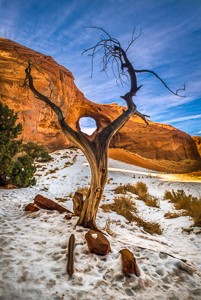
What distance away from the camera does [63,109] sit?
2478 cm

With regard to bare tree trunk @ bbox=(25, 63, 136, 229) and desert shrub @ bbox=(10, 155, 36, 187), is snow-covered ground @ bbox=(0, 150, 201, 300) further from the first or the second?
desert shrub @ bbox=(10, 155, 36, 187)

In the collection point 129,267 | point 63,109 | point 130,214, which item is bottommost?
point 130,214

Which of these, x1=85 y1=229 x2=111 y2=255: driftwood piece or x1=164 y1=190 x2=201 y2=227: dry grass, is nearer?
x1=85 y1=229 x2=111 y2=255: driftwood piece

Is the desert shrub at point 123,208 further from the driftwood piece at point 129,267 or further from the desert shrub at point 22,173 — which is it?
the desert shrub at point 22,173

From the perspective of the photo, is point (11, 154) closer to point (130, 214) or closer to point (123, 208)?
point (123, 208)

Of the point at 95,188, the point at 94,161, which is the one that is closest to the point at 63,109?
the point at 94,161

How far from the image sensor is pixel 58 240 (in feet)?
11.9

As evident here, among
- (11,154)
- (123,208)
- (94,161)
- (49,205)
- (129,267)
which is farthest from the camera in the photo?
(11,154)

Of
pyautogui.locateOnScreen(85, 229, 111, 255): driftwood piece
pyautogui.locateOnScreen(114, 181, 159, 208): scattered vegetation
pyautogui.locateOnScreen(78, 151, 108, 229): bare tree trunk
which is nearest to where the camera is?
pyautogui.locateOnScreen(85, 229, 111, 255): driftwood piece

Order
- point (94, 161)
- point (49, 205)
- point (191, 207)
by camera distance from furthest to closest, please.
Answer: point (191, 207)
point (49, 205)
point (94, 161)

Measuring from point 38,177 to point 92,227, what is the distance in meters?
10.9

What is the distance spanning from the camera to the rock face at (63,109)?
19.8 metres

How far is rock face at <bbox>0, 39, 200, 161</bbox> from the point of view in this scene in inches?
778

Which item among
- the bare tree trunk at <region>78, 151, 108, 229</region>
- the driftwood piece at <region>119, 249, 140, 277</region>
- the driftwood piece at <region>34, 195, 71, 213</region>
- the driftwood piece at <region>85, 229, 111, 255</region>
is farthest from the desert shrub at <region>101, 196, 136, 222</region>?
the driftwood piece at <region>119, 249, 140, 277</region>
